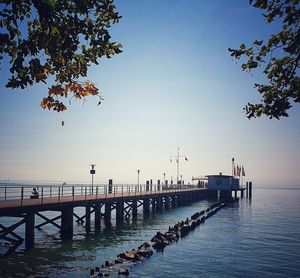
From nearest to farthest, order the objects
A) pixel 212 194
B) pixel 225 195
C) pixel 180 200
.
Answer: pixel 180 200 < pixel 225 195 < pixel 212 194

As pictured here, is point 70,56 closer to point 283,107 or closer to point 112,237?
point 283,107

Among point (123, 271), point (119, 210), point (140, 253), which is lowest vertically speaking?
point (123, 271)

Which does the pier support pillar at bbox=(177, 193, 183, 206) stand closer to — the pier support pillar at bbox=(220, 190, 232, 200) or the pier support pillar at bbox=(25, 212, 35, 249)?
the pier support pillar at bbox=(220, 190, 232, 200)

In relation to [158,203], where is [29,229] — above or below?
above

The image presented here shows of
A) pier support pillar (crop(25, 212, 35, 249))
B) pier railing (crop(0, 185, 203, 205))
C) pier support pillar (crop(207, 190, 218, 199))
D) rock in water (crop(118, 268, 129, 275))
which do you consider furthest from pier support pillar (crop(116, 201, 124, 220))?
pier support pillar (crop(207, 190, 218, 199))

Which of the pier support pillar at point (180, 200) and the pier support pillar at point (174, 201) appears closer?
the pier support pillar at point (174, 201)

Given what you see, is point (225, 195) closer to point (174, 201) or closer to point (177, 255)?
point (174, 201)

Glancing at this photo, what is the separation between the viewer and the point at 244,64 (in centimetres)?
804

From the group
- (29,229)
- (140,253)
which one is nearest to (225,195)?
(140,253)

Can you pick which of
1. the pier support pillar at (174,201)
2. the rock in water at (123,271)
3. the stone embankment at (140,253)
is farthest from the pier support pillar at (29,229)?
the pier support pillar at (174,201)

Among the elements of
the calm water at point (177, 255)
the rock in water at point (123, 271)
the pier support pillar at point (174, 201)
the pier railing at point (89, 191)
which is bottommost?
the calm water at point (177, 255)

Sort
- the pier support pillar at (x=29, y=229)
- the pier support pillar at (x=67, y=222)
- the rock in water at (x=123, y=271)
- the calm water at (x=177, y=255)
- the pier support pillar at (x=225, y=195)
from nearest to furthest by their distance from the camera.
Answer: the rock in water at (x=123, y=271), the calm water at (x=177, y=255), the pier support pillar at (x=29, y=229), the pier support pillar at (x=67, y=222), the pier support pillar at (x=225, y=195)

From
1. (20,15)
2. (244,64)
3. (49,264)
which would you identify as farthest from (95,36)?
(49,264)

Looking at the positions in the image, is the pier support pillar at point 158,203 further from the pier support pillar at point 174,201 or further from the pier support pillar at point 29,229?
the pier support pillar at point 29,229
